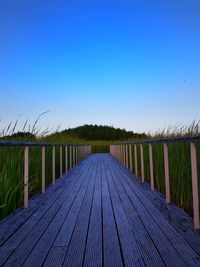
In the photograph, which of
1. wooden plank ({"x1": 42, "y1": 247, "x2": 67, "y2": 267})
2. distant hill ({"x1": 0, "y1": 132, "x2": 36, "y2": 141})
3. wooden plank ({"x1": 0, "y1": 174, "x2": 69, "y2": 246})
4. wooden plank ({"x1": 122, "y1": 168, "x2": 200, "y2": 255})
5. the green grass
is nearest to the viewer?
wooden plank ({"x1": 42, "y1": 247, "x2": 67, "y2": 267})

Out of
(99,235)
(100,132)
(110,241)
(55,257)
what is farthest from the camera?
(100,132)

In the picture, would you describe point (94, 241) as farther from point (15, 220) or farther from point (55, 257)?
point (15, 220)

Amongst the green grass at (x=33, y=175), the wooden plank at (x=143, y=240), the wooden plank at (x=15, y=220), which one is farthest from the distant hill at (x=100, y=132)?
the wooden plank at (x=143, y=240)

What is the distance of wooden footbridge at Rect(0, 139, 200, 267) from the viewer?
1153mm

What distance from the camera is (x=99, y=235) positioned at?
1495mm

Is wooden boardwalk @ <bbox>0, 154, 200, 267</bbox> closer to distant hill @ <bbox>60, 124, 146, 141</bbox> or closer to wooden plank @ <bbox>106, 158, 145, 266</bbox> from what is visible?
wooden plank @ <bbox>106, 158, 145, 266</bbox>

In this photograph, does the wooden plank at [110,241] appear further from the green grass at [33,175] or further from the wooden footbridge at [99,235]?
the green grass at [33,175]

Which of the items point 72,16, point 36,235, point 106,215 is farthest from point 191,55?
point 36,235

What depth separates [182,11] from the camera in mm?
6789

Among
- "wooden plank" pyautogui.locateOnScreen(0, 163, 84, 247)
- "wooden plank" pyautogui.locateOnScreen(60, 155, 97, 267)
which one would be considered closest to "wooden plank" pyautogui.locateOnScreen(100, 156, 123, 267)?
"wooden plank" pyautogui.locateOnScreen(60, 155, 97, 267)

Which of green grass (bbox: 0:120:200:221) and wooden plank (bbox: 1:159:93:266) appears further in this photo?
green grass (bbox: 0:120:200:221)

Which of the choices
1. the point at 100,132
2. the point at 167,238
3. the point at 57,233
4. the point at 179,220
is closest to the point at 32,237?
the point at 57,233

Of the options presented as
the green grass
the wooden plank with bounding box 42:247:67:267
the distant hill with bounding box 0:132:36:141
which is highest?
the distant hill with bounding box 0:132:36:141

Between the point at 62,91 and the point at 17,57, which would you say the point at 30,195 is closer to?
the point at 17,57
